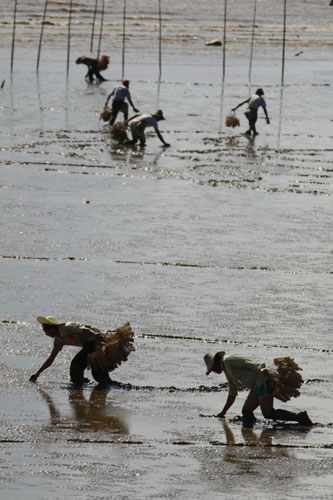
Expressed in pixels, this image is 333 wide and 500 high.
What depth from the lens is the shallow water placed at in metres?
8.91

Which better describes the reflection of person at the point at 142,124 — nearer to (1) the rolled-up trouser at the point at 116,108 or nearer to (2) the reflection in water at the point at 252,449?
(1) the rolled-up trouser at the point at 116,108

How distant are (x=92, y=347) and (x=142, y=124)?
1401cm

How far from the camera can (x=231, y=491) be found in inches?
329

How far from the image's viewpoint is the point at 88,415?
10.1 meters

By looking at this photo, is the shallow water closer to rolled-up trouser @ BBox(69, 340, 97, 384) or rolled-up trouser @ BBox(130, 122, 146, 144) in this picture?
rolled-up trouser @ BBox(69, 340, 97, 384)

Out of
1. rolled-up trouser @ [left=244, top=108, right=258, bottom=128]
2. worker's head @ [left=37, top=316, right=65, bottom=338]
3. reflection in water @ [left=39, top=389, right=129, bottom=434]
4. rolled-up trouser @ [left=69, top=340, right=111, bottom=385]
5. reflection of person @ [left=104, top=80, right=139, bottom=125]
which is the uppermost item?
reflection of person @ [left=104, top=80, right=139, bottom=125]

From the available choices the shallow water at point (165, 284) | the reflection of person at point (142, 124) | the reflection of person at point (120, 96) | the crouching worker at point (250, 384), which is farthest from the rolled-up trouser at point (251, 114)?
the crouching worker at point (250, 384)

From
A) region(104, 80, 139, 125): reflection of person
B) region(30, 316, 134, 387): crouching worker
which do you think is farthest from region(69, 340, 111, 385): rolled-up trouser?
region(104, 80, 139, 125): reflection of person

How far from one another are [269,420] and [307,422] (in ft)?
1.38

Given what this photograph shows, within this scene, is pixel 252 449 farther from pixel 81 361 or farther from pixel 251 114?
pixel 251 114

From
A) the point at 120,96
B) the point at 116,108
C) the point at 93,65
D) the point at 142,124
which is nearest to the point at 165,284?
the point at 142,124

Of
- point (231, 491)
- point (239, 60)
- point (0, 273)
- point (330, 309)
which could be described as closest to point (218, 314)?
point (330, 309)

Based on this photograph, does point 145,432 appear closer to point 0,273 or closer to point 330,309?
point 330,309

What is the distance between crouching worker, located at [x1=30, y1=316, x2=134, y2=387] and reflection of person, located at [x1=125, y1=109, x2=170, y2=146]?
1349cm
